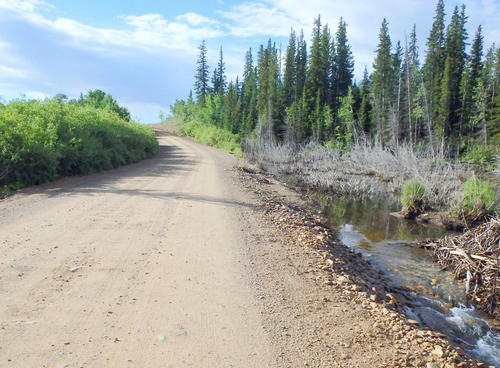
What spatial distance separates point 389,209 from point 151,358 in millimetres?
15199

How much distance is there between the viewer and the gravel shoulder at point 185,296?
12.7 ft

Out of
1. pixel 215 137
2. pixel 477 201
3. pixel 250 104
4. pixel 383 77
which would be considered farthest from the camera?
pixel 250 104

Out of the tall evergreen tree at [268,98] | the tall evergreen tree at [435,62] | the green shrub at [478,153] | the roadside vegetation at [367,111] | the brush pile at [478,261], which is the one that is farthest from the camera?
the tall evergreen tree at [268,98]

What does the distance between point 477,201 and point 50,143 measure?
1372cm

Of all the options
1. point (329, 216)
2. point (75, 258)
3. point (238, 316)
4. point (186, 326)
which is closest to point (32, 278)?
point (75, 258)

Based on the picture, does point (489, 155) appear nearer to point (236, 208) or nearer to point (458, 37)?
point (458, 37)

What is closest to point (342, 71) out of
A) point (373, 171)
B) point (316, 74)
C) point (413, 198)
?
point (316, 74)

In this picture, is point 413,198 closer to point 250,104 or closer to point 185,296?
point 185,296

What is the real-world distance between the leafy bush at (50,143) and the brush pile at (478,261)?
1125 centimetres

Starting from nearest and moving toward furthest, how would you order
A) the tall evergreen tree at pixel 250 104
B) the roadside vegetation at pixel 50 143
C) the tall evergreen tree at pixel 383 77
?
the roadside vegetation at pixel 50 143, the tall evergreen tree at pixel 383 77, the tall evergreen tree at pixel 250 104

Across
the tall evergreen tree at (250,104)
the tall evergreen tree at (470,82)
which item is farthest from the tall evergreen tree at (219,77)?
the tall evergreen tree at (470,82)

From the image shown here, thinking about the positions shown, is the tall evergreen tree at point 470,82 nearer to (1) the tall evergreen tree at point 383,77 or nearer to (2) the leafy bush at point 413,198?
(1) the tall evergreen tree at point 383,77

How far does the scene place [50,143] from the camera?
39.6 ft

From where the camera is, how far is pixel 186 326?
4.33 m
